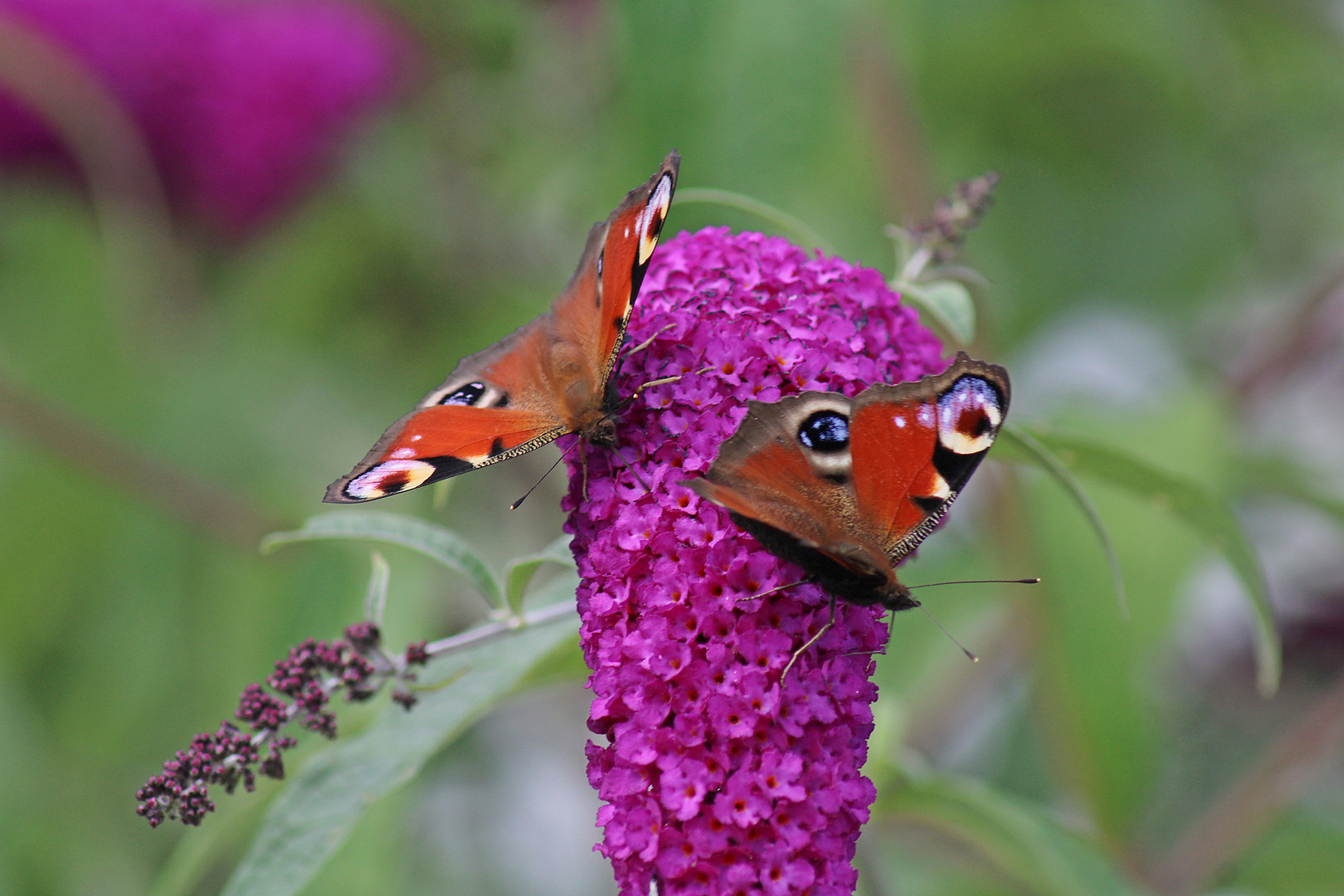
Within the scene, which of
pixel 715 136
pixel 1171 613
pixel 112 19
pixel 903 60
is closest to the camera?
pixel 715 136

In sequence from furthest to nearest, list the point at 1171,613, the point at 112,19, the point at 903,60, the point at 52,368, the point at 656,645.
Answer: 1. the point at 52,368
2. the point at 112,19
3. the point at 903,60
4. the point at 1171,613
5. the point at 656,645

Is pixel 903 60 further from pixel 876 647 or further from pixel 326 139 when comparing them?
pixel 876 647

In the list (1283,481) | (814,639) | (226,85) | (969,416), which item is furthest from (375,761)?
(226,85)

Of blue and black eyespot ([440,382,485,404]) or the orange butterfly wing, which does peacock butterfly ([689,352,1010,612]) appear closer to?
the orange butterfly wing

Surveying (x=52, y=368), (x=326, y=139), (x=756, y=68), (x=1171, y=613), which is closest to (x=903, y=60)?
(x=756, y=68)

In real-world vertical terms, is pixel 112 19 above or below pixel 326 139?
above

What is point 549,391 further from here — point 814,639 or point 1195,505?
point 1195,505

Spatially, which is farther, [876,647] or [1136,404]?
[1136,404]

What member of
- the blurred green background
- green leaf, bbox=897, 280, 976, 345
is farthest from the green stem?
the blurred green background
